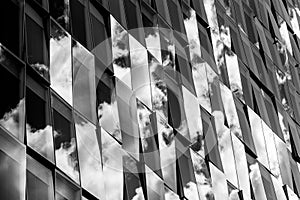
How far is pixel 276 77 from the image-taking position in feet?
126

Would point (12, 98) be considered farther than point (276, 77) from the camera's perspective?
No

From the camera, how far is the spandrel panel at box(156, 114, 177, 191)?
24.1 metres

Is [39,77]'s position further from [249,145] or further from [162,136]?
A: [249,145]

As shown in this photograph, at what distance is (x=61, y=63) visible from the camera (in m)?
20.8

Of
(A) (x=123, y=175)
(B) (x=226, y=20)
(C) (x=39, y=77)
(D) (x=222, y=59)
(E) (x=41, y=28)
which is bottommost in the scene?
(A) (x=123, y=175)

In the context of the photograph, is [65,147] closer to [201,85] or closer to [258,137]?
[201,85]

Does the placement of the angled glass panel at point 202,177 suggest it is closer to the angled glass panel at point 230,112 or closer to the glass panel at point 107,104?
the angled glass panel at point 230,112

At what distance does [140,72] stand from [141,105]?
122 cm

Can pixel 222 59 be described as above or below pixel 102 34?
above

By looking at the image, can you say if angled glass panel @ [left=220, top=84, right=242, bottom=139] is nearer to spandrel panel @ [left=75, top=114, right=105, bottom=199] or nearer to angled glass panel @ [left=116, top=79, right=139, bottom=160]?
angled glass panel @ [left=116, top=79, right=139, bottom=160]

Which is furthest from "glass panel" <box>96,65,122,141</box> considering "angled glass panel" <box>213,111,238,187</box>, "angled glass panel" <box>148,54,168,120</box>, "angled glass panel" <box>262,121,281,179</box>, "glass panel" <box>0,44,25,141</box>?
"angled glass panel" <box>262,121,281,179</box>

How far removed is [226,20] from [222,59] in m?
3.04

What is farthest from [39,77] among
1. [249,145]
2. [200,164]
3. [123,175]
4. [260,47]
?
[260,47]

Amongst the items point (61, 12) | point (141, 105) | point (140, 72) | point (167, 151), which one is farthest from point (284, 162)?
point (61, 12)
